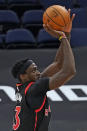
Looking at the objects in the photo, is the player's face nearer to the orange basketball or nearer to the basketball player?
the basketball player

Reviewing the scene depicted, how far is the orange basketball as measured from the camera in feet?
10.4

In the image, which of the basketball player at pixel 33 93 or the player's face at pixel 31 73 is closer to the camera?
the basketball player at pixel 33 93

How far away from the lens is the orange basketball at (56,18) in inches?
124

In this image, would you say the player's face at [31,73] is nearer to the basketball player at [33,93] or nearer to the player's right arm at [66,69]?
the basketball player at [33,93]

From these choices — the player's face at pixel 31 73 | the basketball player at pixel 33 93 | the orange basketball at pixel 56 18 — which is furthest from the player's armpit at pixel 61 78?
the orange basketball at pixel 56 18

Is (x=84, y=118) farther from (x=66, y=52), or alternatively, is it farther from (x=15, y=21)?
(x=15, y=21)

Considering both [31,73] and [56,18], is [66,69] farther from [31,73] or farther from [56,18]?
[56,18]

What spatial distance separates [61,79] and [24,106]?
0.39 metres

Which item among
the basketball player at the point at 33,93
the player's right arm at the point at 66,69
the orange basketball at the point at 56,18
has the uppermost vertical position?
the orange basketball at the point at 56,18

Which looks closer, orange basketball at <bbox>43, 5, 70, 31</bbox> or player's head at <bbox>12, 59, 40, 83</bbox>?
player's head at <bbox>12, 59, 40, 83</bbox>

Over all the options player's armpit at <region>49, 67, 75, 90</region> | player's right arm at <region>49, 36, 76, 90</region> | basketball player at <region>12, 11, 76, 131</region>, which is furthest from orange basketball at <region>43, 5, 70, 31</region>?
player's armpit at <region>49, 67, 75, 90</region>

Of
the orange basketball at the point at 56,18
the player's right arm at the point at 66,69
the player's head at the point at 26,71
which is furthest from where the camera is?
the orange basketball at the point at 56,18

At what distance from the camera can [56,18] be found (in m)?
3.33

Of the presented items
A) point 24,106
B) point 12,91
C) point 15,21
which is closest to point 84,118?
point 12,91
